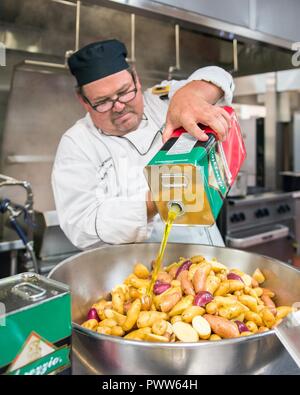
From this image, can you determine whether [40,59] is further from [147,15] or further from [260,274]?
[260,274]

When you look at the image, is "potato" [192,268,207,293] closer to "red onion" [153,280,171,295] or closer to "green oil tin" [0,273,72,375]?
"red onion" [153,280,171,295]

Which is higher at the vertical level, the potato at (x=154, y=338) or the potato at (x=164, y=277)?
the potato at (x=164, y=277)

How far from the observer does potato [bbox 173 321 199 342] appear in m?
0.55

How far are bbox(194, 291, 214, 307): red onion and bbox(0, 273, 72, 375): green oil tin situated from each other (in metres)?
0.27

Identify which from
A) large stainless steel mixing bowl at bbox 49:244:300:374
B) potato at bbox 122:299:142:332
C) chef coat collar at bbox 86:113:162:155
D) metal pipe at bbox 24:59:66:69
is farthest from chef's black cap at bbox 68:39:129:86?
metal pipe at bbox 24:59:66:69

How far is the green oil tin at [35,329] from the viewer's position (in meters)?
0.36

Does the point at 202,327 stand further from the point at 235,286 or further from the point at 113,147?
the point at 113,147

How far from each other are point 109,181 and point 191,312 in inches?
19.1

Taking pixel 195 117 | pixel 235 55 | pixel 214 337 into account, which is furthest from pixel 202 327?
pixel 235 55

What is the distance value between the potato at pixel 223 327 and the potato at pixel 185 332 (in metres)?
0.03

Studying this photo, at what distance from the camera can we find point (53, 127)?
1476 millimetres

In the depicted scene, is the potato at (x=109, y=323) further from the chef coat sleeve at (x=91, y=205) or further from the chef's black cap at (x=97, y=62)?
the chef's black cap at (x=97, y=62)

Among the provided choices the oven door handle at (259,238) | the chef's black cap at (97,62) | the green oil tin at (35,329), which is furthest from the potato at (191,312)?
the oven door handle at (259,238)

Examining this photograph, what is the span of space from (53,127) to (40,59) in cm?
49
